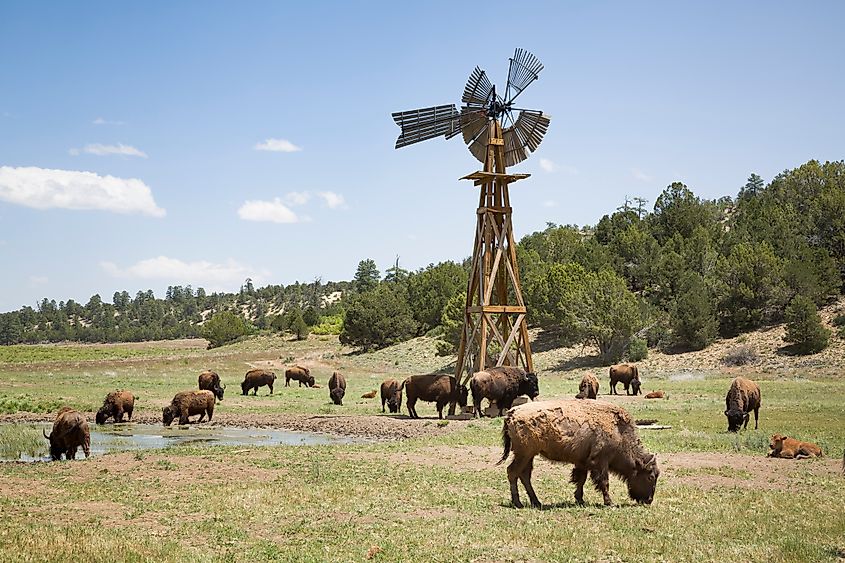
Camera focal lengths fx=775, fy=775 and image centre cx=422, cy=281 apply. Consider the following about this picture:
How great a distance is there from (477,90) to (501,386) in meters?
13.5

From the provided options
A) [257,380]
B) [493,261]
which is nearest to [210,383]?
[257,380]

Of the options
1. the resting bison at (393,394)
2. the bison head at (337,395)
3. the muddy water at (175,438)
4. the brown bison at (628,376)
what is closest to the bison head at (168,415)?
the muddy water at (175,438)

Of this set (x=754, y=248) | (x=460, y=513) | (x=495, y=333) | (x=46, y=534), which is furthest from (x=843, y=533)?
(x=754, y=248)

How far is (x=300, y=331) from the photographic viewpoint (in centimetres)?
11706

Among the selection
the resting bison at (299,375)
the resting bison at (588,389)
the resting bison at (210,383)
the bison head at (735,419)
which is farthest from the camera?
the resting bison at (299,375)

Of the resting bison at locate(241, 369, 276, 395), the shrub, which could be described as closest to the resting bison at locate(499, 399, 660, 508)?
the resting bison at locate(241, 369, 276, 395)

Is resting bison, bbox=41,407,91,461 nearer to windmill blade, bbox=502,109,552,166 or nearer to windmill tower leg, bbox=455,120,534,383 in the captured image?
windmill tower leg, bbox=455,120,534,383

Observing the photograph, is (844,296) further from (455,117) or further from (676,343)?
(455,117)

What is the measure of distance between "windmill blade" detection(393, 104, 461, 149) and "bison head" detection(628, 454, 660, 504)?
22846 millimetres

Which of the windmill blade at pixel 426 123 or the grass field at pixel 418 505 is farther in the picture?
the windmill blade at pixel 426 123

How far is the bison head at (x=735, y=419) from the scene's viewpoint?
25078 millimetres

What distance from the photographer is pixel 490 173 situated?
33812mm

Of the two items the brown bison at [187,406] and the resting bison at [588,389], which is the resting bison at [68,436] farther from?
the resting bison at [588,389]

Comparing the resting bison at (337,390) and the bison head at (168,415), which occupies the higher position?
the resting bison at (337,390)
